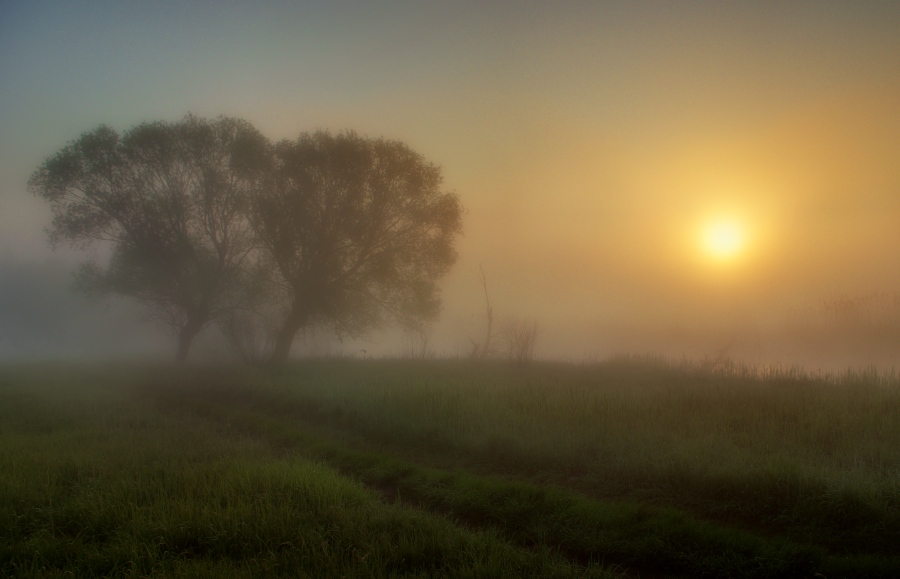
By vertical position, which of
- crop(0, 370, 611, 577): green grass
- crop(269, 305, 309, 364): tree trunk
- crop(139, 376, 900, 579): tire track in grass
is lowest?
crop(0, 370, 611, 577): green grass

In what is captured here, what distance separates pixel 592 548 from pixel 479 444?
4.03 metres

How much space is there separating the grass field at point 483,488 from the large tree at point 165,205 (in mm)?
15524

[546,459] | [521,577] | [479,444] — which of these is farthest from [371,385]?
[521,577]

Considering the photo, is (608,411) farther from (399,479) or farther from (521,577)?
(521,577)

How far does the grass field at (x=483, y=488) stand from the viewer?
568 cm

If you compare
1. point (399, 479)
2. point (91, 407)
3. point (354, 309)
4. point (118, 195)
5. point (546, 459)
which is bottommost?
point (91, 407)

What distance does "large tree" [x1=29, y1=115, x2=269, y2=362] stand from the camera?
2716 centimetres

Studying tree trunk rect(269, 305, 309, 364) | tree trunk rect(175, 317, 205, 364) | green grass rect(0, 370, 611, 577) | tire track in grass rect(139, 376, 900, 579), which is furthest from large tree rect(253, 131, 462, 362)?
tire track in grass rect(139, 376, 900, 579)

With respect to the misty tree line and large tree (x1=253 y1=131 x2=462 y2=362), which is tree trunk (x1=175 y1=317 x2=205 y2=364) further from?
large tree (x1=253 y1=131 x2=462 y2=362)

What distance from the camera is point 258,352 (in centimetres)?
2614

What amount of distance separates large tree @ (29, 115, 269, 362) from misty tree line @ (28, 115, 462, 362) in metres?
0.05

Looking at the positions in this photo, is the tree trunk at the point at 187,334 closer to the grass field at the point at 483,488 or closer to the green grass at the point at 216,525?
the grass field at the point at 483,488

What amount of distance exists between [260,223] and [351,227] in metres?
4.92

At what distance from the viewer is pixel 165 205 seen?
91.2 ft
